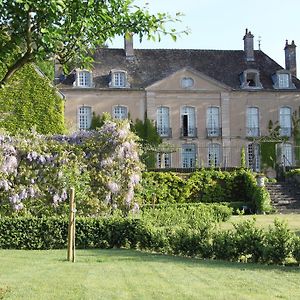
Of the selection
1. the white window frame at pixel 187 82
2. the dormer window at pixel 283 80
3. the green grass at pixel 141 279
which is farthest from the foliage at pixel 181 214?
the dormer window at pixel 283 80

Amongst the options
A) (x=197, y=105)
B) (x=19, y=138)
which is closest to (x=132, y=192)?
(x=19, y=138)

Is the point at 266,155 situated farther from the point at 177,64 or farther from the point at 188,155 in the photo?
the point at 177,64

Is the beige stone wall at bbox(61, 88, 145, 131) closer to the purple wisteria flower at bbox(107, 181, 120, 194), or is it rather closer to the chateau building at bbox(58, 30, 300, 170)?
the chateau building at bbox(58, 30, 300, 170)

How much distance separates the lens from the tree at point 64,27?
19.6 ft

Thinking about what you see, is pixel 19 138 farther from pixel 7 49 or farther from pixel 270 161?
pixel 270 161

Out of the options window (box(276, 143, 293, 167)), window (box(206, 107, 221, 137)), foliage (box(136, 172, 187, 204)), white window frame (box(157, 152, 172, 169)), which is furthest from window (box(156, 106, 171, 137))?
foliage (box(136, 172, 187, 204))

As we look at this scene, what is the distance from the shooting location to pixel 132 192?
17.6 meters

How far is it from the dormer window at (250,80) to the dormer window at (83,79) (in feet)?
29.6

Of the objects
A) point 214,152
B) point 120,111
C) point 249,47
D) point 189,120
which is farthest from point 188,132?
point 249,47

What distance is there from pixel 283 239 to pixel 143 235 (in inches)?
142

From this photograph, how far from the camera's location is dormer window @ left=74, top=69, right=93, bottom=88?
111ft

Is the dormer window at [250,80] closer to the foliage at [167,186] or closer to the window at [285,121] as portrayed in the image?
the window at [285,121]

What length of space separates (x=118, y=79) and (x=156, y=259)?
24.7 meters

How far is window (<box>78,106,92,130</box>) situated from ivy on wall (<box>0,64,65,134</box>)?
646 centimetres
